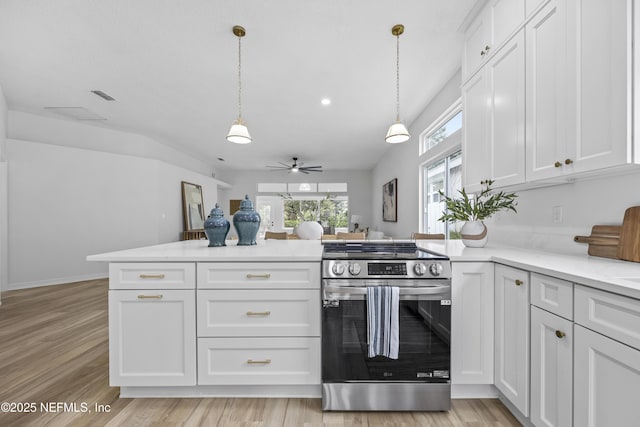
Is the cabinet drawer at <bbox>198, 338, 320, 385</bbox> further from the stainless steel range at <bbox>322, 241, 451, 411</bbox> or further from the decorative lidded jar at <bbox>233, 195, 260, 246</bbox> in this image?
the decorative lidded jar at <bbox>233, 195, 260, 246</bbox>

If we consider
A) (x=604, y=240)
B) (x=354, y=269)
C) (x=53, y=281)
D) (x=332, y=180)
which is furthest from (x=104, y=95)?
(x=332, y=180)

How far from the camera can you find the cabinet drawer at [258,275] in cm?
167

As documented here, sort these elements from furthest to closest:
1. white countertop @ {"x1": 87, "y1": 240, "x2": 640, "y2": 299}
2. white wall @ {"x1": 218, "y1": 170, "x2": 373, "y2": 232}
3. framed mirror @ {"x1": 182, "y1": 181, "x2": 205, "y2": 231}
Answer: white wall @ {"x1": 218, "y1": 170, "x2": 373, "y2": 232} < framed mirror @ {"x1": 182, "y1": 181, "x2": 205, "y2": 231} < white countertop @ {"x1": 87, "y1": 240, "x2": 640, "y2": 299}

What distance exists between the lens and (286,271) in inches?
66.1

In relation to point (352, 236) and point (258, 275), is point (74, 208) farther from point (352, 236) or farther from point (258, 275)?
point (258, 275)

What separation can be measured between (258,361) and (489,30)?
8.90 feet

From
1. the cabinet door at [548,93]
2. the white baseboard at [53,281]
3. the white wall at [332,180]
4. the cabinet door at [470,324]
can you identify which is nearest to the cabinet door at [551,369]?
the cabinet door at [470,324]

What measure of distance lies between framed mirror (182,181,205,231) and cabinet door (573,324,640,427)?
6.81 meters

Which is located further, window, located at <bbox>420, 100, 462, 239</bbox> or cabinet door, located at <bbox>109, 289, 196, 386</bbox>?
window, located at <bbox>420, 100, 462, 239</bbox>

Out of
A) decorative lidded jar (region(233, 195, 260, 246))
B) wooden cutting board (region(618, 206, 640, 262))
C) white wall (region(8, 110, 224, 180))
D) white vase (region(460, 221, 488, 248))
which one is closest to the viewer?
wooden cutting board (region(618, 206, 640, 262))

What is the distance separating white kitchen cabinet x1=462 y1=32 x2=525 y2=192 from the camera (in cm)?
170

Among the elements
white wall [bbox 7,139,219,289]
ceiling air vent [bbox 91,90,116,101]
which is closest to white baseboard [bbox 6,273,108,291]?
white wall [bbox 7,139,219,289]

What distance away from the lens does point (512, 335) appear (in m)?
1.50

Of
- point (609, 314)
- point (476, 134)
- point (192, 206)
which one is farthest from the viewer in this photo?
point (192, 206)
